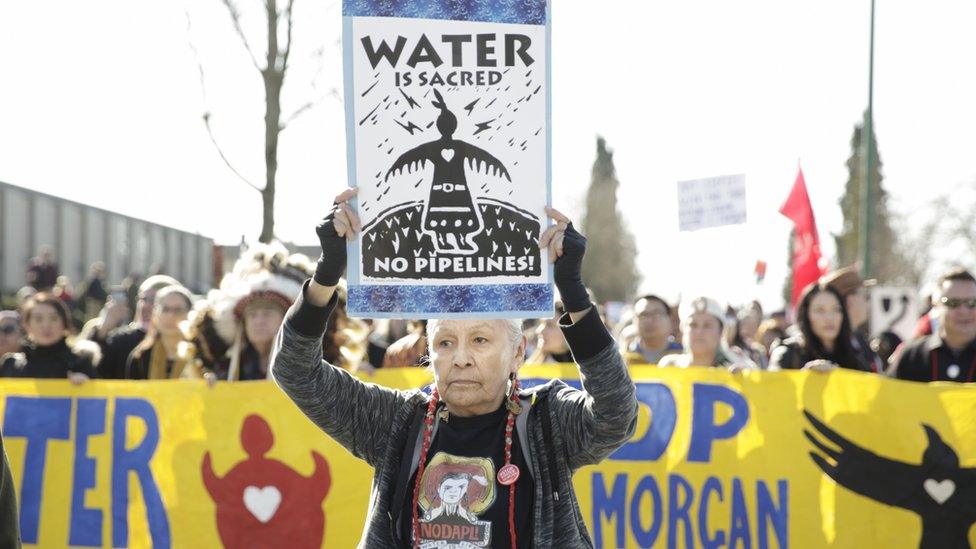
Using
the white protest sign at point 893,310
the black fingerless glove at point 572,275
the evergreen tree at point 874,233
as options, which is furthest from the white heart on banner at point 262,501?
the evergreen tree at point 874,233

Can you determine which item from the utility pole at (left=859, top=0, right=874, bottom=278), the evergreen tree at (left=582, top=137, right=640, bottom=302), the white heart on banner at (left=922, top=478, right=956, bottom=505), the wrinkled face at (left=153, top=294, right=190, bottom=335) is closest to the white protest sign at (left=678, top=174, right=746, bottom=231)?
the white heart on banner at (left=922, top=478, right=956, bottom=505)

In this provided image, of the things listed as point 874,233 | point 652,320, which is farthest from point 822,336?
point 874,233

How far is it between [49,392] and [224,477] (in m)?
1.12

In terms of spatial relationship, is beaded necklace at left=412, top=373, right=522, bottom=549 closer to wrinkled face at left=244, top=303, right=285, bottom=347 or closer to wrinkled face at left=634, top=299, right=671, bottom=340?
wrinkled face at left=244, top=303, right=285, bottom=347

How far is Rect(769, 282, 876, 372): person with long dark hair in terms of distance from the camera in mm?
5871

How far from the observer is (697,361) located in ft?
21.1

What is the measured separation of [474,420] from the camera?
9.29 feet

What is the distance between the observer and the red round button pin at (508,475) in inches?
106

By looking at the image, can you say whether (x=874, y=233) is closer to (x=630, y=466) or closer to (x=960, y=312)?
(x=960, y=312)

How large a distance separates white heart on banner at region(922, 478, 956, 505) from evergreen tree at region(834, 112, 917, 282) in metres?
46.2

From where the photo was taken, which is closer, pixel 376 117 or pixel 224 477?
pixel 376 117

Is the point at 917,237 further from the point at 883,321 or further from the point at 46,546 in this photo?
the point at 46,546

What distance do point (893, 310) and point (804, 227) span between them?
3.57m

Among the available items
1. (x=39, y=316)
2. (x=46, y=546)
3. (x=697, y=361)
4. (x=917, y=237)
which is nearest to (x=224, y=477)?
(x=46, y=546)
